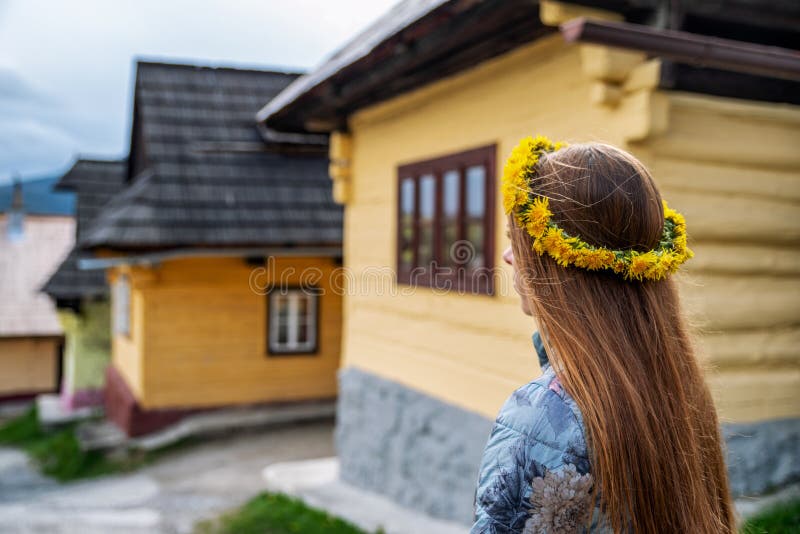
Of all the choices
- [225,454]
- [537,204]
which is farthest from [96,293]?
[537,204]

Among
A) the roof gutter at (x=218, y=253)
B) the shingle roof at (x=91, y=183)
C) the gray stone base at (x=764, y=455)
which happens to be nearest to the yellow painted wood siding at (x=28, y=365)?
the shingle roof at (x=91, y=183)

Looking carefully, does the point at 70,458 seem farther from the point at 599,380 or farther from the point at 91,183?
the point at 599,380

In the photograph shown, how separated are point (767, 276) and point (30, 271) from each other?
900 inches

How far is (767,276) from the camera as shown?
4.02 metres

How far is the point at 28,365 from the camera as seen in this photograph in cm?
2020

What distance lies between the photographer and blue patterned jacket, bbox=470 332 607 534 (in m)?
1.31

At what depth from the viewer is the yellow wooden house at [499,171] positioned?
140 inches

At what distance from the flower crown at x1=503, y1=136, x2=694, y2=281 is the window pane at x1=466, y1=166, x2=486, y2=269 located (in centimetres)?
321

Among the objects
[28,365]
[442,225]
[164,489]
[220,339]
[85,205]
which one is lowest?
[28,365]

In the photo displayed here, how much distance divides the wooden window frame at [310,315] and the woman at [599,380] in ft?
31.3

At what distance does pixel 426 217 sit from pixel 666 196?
6.86 ft

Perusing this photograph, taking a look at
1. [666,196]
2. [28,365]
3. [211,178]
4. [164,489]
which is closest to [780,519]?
[666,196]

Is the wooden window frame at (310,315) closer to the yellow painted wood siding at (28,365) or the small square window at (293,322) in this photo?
the small square window at (293,322)

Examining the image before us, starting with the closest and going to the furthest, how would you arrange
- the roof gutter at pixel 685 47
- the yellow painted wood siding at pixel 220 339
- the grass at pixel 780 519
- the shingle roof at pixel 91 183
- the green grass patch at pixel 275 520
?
the roof gutter at pixel 685 47 < the grass at pixel 780 519 < the green grass patch at pixel 275 520 < the yellow painted wood siding at pixel 220 339 < the shingle roof at pixel 91 183
